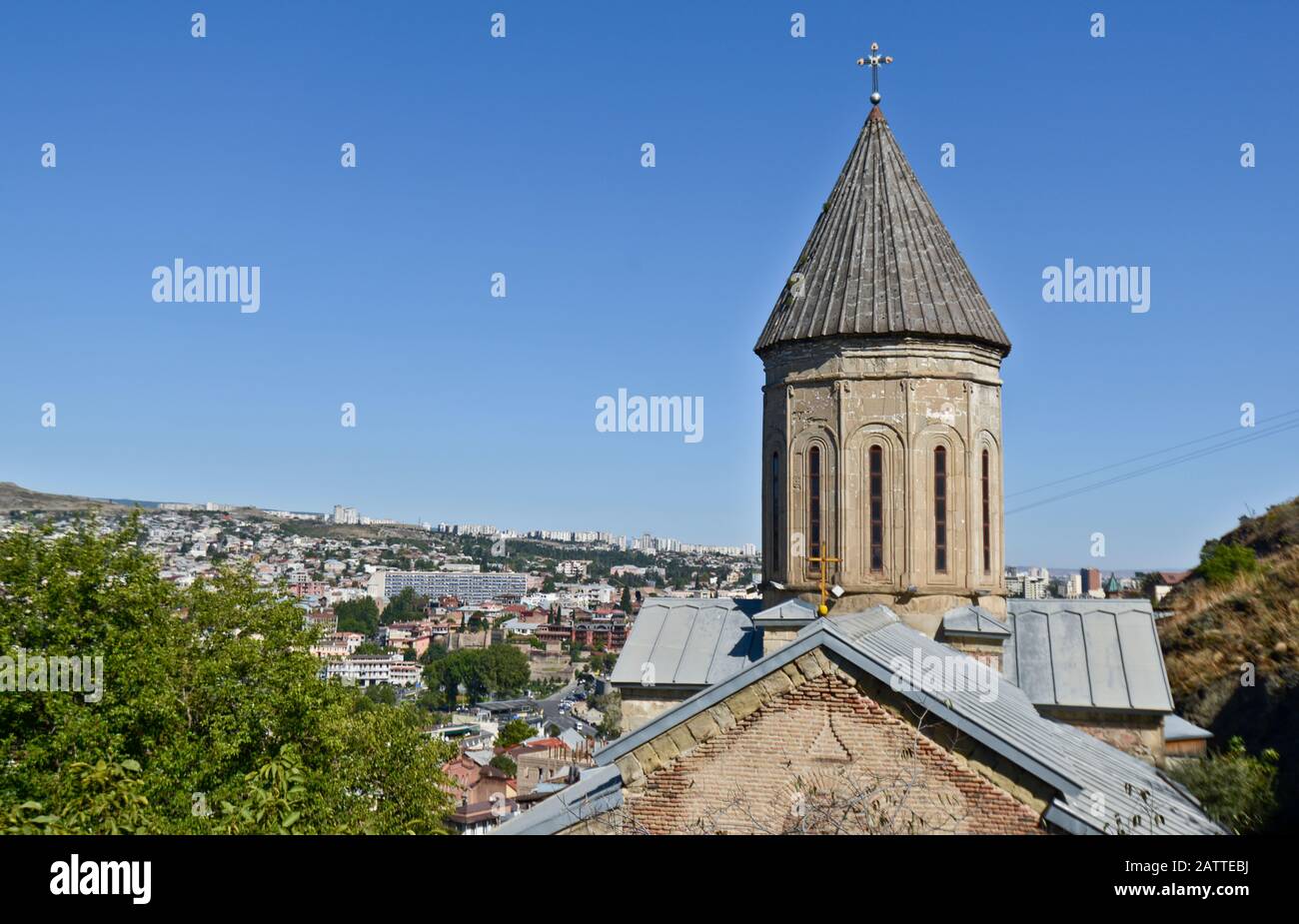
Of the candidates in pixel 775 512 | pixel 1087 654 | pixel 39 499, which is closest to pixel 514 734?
pixel 39 499

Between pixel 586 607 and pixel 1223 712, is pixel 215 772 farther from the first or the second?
pixel 586 607

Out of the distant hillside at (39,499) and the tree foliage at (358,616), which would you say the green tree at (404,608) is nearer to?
the tree foliage at (358,616)

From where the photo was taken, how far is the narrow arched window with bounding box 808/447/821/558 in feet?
51.1

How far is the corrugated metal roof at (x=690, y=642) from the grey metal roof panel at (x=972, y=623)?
2.78 m

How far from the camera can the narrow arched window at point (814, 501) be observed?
15.6 m

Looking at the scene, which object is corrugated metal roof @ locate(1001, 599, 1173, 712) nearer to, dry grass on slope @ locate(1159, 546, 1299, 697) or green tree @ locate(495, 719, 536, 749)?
dry grass on slope @ locate(1159, 546, 1299, 697)

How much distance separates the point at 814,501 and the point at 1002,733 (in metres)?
7.64

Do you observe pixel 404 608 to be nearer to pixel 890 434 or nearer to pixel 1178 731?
pixel 890 434

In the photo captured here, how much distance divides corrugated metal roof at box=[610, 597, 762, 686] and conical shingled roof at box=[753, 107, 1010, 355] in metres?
4.25

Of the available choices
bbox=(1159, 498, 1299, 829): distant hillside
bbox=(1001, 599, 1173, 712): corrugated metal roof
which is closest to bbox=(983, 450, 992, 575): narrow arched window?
bbox=(1001, 599, 1173, 712): corrugated metal roof

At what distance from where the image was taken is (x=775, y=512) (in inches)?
641
